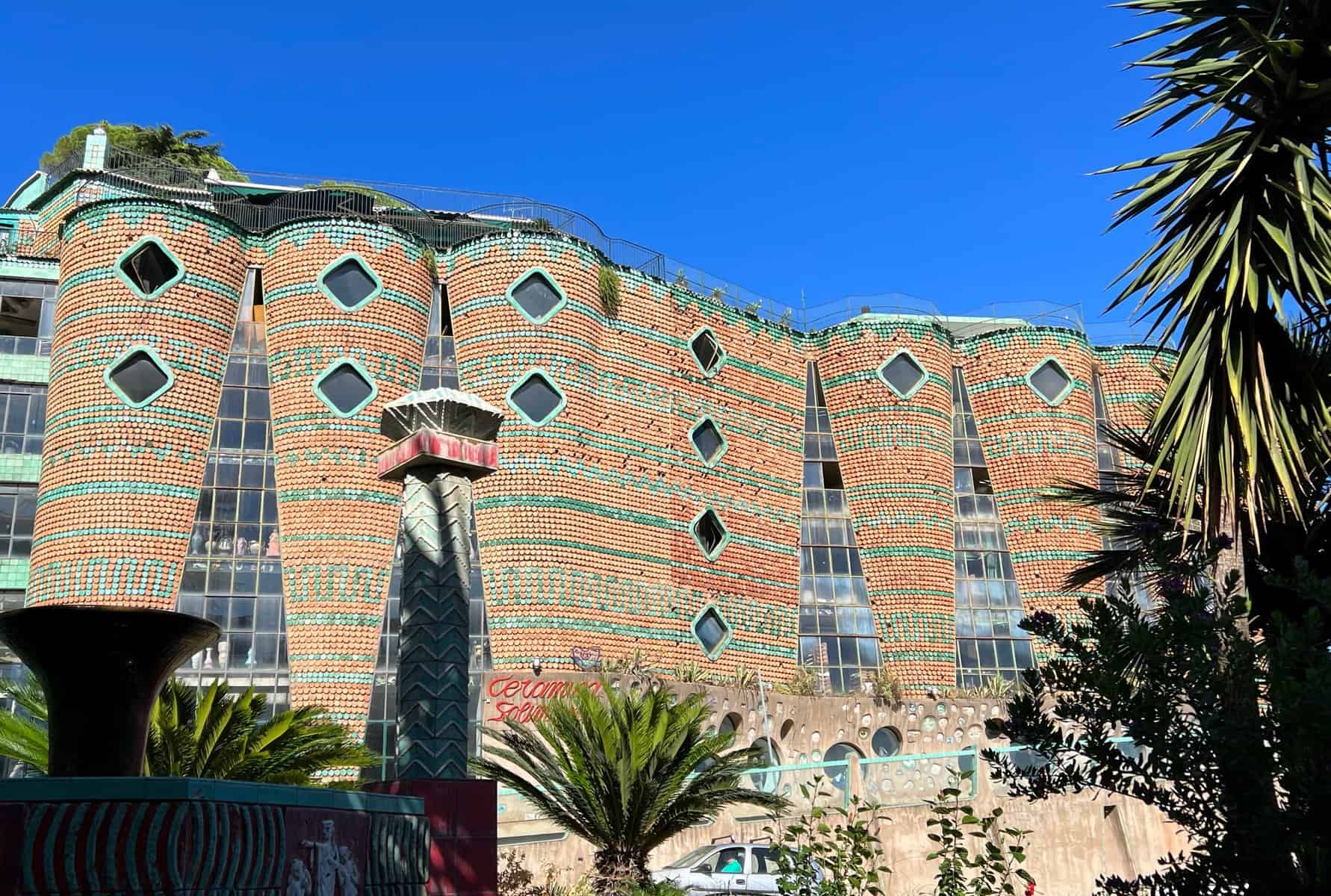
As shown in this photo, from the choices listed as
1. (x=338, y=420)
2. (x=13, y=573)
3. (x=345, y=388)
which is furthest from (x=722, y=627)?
(x=13, y=573)

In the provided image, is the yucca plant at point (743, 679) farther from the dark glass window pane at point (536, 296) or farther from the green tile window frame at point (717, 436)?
the dark glass window pane at point (536, 296)

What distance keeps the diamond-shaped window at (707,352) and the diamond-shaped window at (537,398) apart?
4.94m

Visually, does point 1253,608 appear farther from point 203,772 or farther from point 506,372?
point 506,372

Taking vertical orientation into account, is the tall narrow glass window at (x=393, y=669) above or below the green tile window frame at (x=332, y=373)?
below

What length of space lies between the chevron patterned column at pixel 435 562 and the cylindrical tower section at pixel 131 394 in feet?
47.3

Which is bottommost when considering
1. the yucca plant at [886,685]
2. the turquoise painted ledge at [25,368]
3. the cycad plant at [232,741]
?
the cycad plant at [232,741]

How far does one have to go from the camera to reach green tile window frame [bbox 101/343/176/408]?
82.9 feet

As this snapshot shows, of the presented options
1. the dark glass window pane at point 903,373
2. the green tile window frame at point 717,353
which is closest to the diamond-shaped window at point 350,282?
the green tile window frame at point 717,353

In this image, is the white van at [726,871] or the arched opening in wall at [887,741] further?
the arched opening in wall at [887,741]

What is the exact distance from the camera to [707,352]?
32.0m

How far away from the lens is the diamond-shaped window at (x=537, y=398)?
1078 inches

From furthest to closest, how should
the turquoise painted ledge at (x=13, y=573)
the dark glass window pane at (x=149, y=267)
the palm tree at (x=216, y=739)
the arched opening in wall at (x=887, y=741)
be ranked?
the arched opening in wall at (x=887, y=741) < the dark glass window pane at (x=149, y=267) < the turquoise painted ledge at (x=13, y=573) < the palm tree at (x=216, y=739)

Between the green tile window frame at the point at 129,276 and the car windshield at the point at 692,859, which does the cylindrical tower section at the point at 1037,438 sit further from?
the green tile window frame at the point at 129,276

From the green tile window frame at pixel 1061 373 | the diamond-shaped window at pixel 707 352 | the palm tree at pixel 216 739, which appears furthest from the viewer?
the green tile window frame at pixel 1061 373
